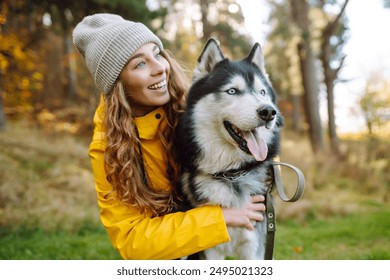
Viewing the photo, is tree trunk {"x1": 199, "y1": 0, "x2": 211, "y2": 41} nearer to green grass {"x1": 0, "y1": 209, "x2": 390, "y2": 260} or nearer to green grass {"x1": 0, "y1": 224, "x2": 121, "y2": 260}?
green grass {"x1": 0, "y1": 209, "x2": 390, "y2": 260}

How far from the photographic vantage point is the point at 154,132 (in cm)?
253

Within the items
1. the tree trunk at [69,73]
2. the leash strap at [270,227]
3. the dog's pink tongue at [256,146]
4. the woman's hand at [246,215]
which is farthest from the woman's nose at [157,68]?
the tree trunk at [69,73]

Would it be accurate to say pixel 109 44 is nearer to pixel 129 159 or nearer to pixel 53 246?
pixel 129 159

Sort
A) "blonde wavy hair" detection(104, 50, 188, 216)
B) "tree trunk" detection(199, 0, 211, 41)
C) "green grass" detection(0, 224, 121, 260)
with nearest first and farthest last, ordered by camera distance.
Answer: "blonde wavy hair" detection(104, 50, 188, 216) → "green grass" detection(0, 224, 121, 260) → "tree trunk" detection(199, 0, 211, 41)

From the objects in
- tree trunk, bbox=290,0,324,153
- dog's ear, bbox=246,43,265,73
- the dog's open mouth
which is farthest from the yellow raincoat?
tree trunk, bbox=290,0,324,153

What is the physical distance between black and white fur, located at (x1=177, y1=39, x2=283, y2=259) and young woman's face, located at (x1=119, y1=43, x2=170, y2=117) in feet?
0.71

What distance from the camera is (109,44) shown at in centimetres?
239

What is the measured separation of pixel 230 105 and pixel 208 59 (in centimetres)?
44

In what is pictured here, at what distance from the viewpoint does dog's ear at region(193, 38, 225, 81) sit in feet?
8.08

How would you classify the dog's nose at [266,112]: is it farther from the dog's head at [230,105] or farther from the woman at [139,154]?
the woman at [139,154]

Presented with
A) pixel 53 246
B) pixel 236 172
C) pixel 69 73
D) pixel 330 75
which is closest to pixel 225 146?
pixel 236 172

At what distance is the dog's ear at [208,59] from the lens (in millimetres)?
2463
